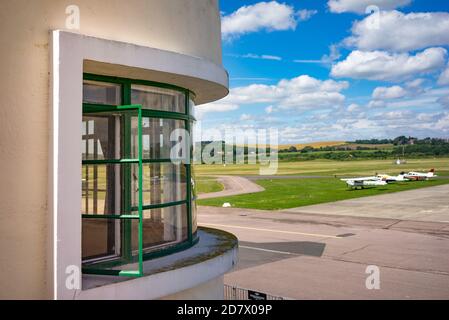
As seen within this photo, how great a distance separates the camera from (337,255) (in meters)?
17.6

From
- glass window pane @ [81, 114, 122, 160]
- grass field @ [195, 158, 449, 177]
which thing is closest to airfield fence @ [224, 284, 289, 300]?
glass window pane @ [81, 114, 122, 160]

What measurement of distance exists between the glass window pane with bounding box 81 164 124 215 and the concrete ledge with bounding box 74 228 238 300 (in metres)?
0.69

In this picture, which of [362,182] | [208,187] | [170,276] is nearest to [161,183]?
[170,276]

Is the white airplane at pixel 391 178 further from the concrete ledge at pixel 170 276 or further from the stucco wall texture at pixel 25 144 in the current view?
the stucco wall texture at pixel 25 144

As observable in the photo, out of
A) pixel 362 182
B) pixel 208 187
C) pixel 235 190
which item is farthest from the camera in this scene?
pixel 208 187

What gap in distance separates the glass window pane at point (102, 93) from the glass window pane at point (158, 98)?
17cm

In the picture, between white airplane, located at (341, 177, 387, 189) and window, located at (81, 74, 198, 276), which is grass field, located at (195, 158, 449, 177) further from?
window, located at (81, 74, 198, 276)

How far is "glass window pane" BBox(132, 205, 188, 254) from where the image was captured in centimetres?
479

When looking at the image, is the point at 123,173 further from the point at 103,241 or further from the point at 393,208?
the point at 393,208

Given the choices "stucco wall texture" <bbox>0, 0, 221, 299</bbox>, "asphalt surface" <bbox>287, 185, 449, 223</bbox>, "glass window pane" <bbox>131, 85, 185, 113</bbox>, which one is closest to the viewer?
"stucco wall texture" <bbox>0, 0, 221, 299</bbox>

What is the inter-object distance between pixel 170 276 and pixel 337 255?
47.7ft

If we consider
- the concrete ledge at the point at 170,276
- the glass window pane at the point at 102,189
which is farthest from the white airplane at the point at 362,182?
the glass window pane at the point at 102,189

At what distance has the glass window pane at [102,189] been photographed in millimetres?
4367
